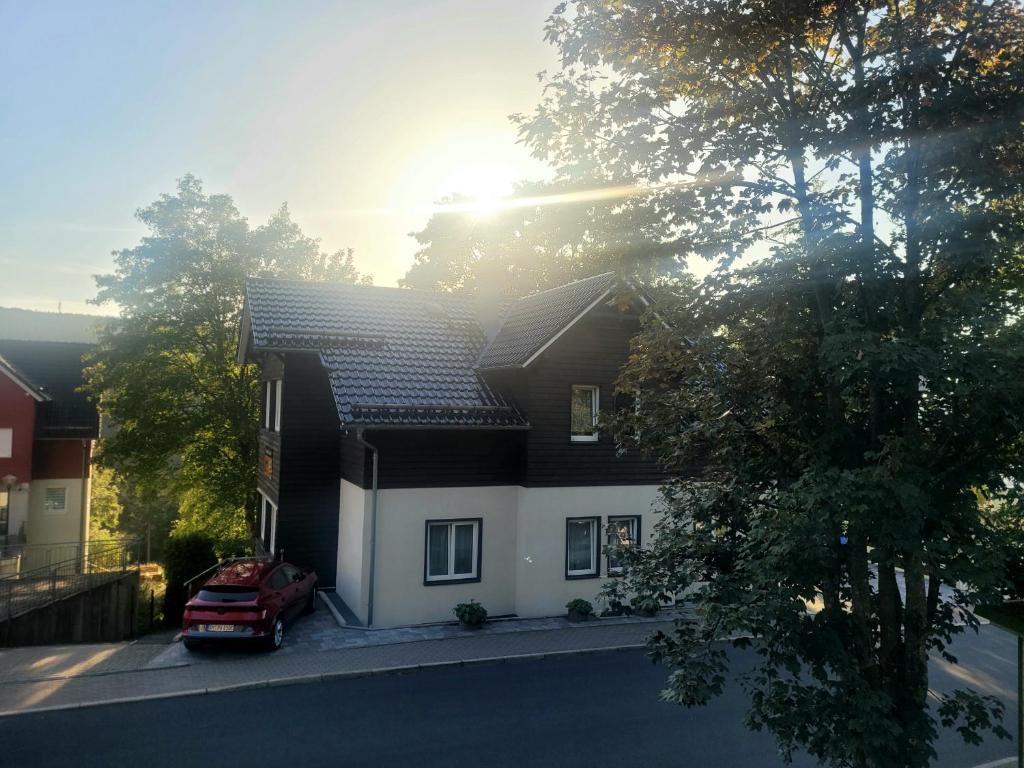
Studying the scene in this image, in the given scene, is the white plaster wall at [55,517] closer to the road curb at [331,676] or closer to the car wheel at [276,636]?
the car wheel at [276,636]

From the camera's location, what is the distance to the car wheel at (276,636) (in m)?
12.7

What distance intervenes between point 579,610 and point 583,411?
4474 millimetres

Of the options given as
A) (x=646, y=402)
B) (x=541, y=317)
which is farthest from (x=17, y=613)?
(x=646, y=402)

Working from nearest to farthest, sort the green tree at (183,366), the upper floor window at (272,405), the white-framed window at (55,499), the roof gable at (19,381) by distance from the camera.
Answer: the upper floor window at (272,405) → the green tree at (183,366) → the roof gable at (19,381) → the white-framed window at (55,499)

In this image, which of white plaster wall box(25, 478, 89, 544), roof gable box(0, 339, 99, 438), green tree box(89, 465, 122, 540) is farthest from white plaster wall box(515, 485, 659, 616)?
green tree box(89, 465, 122, 540)

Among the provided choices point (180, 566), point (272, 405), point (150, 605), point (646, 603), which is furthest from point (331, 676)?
point (150, 605)

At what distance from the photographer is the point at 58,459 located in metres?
27.4

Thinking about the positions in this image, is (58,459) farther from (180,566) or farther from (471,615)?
(471,615)

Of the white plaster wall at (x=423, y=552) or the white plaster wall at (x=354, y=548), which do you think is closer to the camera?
the white plaster wall at (x=354, y=548)

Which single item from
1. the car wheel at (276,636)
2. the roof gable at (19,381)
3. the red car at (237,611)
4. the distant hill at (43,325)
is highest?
the distant hill at (43,325)

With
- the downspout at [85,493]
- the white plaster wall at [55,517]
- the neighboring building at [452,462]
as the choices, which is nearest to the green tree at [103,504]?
the downspout at [85,493]

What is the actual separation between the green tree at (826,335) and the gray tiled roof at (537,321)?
756 centimetres

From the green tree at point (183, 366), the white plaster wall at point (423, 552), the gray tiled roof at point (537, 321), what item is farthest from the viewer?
the green tree at point (183, 366)

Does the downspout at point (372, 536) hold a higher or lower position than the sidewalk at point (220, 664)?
higher
